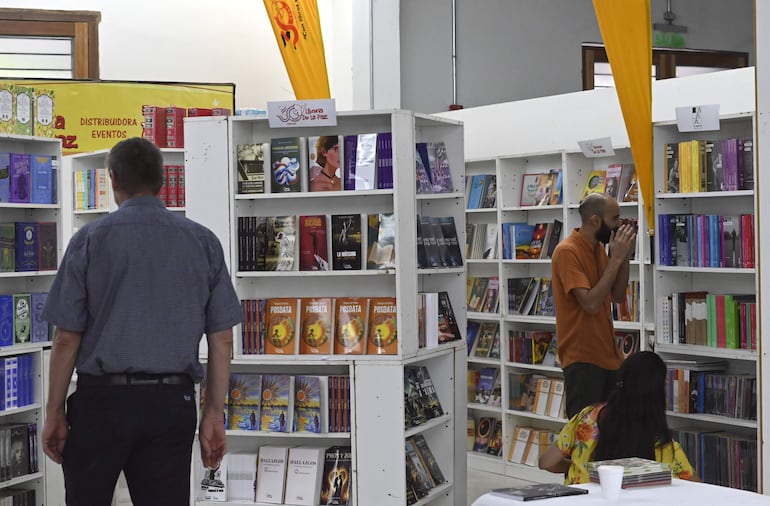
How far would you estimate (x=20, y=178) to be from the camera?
5.69 metres

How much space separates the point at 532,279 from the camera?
7.44 meters

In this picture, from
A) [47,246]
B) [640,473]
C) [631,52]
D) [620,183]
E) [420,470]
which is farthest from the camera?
[620,183]

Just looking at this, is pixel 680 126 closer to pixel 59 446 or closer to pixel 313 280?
pixel 313 280

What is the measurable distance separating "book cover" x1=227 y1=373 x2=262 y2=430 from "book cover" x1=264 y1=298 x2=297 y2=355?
0.21 metres

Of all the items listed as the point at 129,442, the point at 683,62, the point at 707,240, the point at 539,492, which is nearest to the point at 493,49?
the point at 683,62

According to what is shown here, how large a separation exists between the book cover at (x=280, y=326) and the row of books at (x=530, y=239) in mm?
2681

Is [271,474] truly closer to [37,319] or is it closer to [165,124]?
[37,319]

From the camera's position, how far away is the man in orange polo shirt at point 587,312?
5117mm

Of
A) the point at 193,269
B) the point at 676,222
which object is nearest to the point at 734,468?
the point at 676,222

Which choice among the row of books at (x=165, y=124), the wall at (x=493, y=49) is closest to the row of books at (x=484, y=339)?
the row of books at (x=165, y=124)

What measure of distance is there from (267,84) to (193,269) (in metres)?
6.99

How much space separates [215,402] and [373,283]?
1952mm

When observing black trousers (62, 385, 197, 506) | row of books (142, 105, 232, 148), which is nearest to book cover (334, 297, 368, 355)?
black trousers (62, 385, 197, 506)

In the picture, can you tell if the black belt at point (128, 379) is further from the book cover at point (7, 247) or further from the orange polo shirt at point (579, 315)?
the book cover at point (7, 247)
